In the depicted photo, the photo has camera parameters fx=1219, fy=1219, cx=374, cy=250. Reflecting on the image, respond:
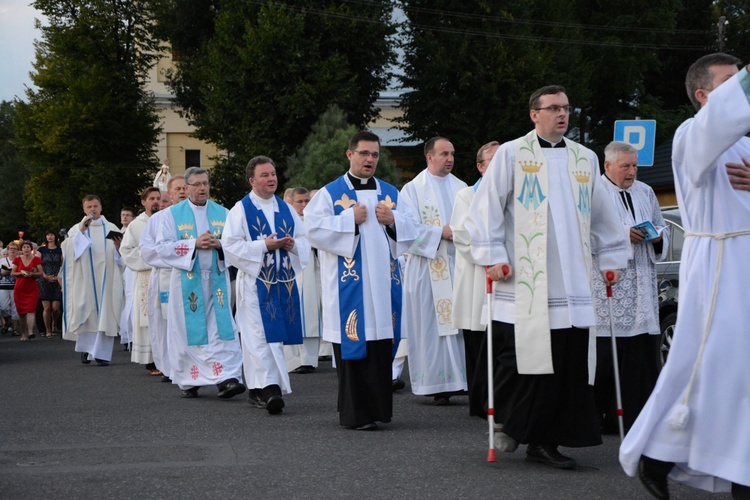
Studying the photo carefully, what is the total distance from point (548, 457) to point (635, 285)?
6.48 feet

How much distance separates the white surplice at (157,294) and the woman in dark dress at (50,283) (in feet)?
37.0

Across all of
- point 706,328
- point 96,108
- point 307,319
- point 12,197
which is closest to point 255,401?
point 307,319

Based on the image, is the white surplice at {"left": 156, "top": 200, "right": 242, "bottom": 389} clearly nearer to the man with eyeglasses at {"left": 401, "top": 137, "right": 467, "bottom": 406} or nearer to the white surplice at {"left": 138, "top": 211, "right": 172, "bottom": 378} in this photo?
the white surplice at {"left": 138, "top": 211, "right": 172, "bottom": 378}

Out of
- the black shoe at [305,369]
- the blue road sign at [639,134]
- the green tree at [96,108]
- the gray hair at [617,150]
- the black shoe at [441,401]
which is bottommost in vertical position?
the black shoe at [305,369]

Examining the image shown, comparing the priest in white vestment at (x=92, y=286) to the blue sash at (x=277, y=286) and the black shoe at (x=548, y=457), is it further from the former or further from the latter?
the black shoe at (x=548, y=457)

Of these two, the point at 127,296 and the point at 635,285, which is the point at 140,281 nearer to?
the point at 127,296

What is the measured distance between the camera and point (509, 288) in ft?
23.6

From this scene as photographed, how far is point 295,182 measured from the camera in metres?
33.9

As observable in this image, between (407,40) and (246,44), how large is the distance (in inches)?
220

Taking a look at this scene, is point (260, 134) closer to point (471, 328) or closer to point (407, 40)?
point (407, 40)

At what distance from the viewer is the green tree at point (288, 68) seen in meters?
37.6

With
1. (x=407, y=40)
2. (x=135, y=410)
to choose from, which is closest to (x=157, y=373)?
(x=135, y=410)

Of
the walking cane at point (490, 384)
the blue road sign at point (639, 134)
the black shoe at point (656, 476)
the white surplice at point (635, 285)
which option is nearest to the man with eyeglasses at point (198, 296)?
the white surplice at point (635, 285)

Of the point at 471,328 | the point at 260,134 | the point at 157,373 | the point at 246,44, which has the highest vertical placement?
the point at 246,44
